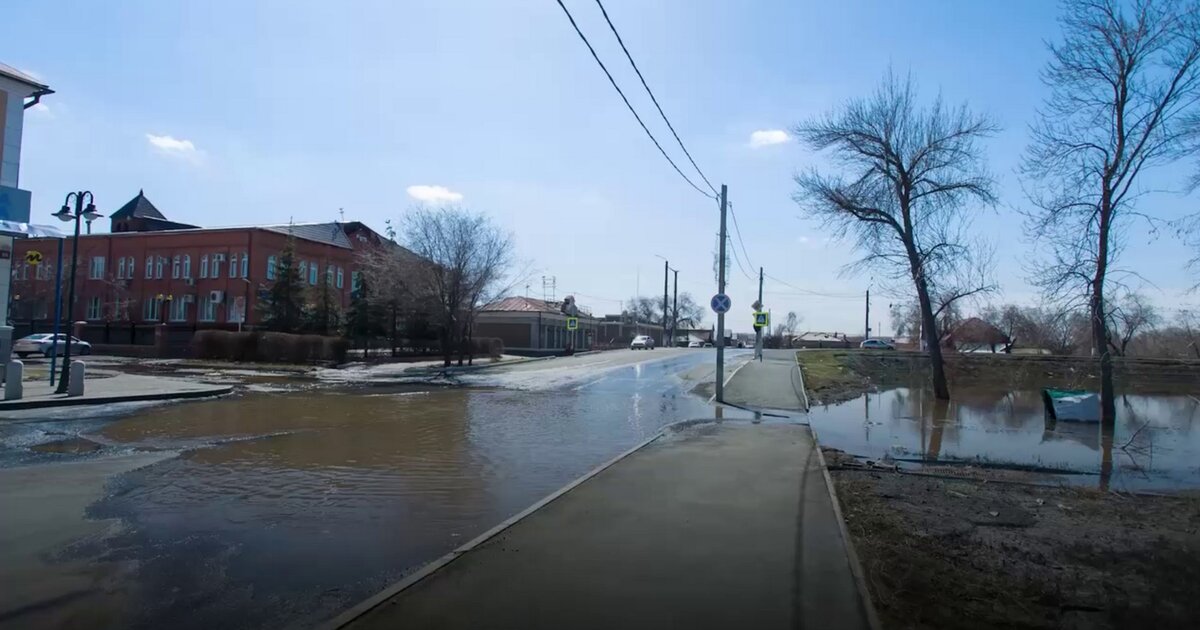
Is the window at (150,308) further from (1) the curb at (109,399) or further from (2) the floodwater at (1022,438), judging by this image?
(2) the floodwater at (1022,438)

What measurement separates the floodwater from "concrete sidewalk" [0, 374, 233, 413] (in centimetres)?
1739

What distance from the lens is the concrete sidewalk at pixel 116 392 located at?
16.6 metres

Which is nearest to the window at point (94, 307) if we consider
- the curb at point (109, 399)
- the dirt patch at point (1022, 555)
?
the curb at point (109, 399)

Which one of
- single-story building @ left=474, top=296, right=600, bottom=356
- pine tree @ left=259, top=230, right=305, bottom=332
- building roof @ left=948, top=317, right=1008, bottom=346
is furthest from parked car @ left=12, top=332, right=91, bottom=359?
building roof @ left=948, top=317, right=1008, bottom=346

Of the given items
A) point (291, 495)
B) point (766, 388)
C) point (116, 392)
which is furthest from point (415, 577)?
point (766, 388)

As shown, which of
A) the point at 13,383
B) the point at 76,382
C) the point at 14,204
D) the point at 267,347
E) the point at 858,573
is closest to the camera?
the point at 858,573

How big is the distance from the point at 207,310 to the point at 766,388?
43888 mm

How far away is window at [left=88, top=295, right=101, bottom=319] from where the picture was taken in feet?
176

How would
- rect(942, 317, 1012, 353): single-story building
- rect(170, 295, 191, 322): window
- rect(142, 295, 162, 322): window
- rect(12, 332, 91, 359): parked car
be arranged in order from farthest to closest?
rect(942, 317, 1012, 353): single-story building
rect(142, 295, 162, 322): window
rect(170, 295, 191, 322): window
rect(12, 332, 91, 359): parked car

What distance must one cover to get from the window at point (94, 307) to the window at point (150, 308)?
433 cm

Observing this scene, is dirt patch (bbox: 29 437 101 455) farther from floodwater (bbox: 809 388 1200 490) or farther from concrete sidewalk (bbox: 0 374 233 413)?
floodwater (bbox: 809 388 1200 490)

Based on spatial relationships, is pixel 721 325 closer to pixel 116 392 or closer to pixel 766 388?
pixel 766 388

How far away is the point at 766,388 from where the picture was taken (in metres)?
23.5

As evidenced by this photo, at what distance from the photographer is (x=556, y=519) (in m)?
6.73
